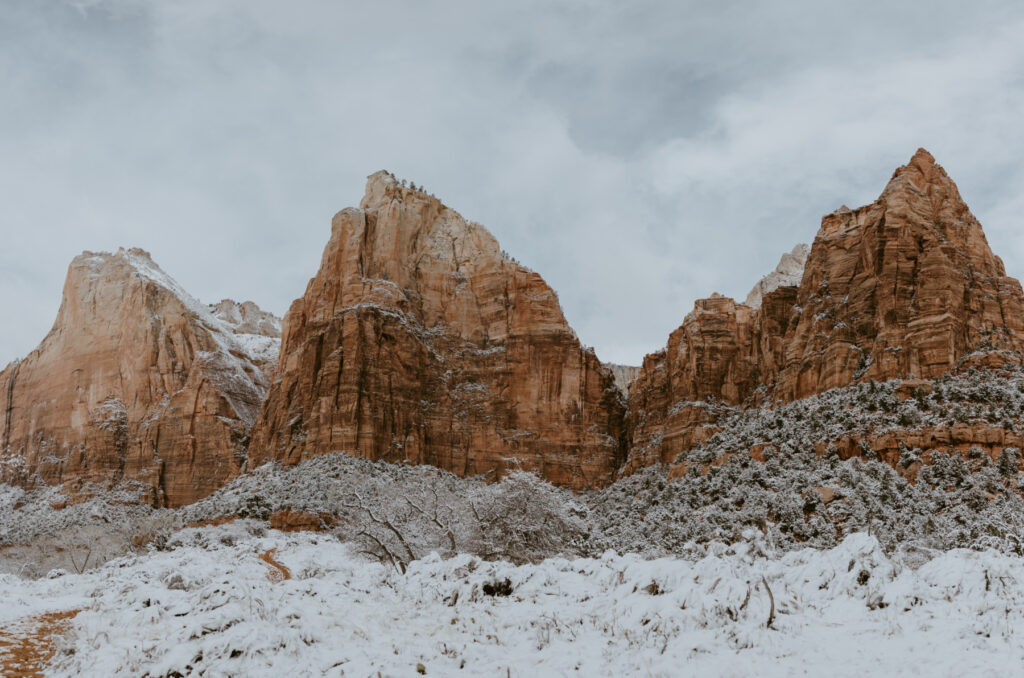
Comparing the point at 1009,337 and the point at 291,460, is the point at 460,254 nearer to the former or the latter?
the point at 291,460

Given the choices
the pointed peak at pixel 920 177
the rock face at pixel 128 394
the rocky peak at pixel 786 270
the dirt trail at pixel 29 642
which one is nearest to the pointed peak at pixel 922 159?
the pointed peak at pixel 920 177

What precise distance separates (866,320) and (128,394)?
6712cm

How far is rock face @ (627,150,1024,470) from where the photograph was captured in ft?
155

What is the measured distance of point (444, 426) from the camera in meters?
66.2

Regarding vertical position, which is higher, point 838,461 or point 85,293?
point 85,293

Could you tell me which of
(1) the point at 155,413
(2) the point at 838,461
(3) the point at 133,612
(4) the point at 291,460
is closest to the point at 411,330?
(4) the point at 291,460

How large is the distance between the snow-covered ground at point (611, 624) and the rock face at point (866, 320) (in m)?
35.5

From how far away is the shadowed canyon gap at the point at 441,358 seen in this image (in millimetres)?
52406

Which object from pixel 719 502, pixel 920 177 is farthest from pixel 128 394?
pixel 920 177

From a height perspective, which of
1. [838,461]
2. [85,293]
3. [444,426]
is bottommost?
[838,461]

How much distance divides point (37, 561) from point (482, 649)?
4874 centimetres

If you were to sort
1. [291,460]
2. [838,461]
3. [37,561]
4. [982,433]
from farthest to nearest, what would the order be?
[291,460] → [37,561] → [838,461] → [982,433]

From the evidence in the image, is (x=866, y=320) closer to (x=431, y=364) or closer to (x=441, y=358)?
(x=441, y=358)

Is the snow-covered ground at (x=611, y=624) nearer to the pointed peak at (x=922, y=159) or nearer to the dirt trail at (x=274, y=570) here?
the dirt trail at (x=274, y=570)
